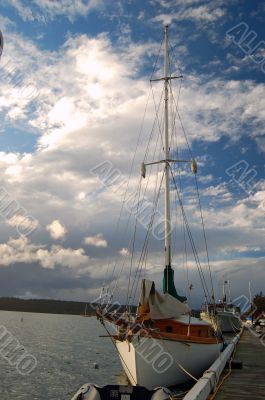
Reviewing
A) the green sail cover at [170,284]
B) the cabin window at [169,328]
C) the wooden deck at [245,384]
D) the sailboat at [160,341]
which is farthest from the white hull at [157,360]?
the green sail cover at [170,284]

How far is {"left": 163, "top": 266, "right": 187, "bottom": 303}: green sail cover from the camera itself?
2323cm

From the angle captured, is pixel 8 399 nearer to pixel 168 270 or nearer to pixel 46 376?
pixel 46 376

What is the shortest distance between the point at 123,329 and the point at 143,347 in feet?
5.52

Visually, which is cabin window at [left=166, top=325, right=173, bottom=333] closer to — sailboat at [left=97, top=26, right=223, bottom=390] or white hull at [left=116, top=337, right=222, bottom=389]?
sailboat at [left=97, top=26, right=223, bottom=390]

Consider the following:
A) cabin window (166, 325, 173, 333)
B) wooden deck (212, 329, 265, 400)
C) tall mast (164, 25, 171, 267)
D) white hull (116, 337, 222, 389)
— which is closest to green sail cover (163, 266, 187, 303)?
tall mast (164, 25, 171, 267)

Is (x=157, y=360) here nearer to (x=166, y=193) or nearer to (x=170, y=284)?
(x=170, y=284)

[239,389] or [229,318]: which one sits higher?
[229,318]

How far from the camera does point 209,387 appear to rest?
14.2 meters

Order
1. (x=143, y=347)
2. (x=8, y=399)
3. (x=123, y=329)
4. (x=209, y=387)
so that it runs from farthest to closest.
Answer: (x=8, y=399), (x=123, y=329), (x=143, y=347), (x=209, y=387)

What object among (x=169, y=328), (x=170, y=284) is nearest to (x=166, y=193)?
(x=170, y=284)

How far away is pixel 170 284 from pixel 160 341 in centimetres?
572

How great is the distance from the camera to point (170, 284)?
2362 centimetres

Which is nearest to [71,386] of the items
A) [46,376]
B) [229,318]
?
[46,376]

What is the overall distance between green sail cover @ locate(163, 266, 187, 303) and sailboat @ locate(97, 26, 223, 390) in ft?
4.68
